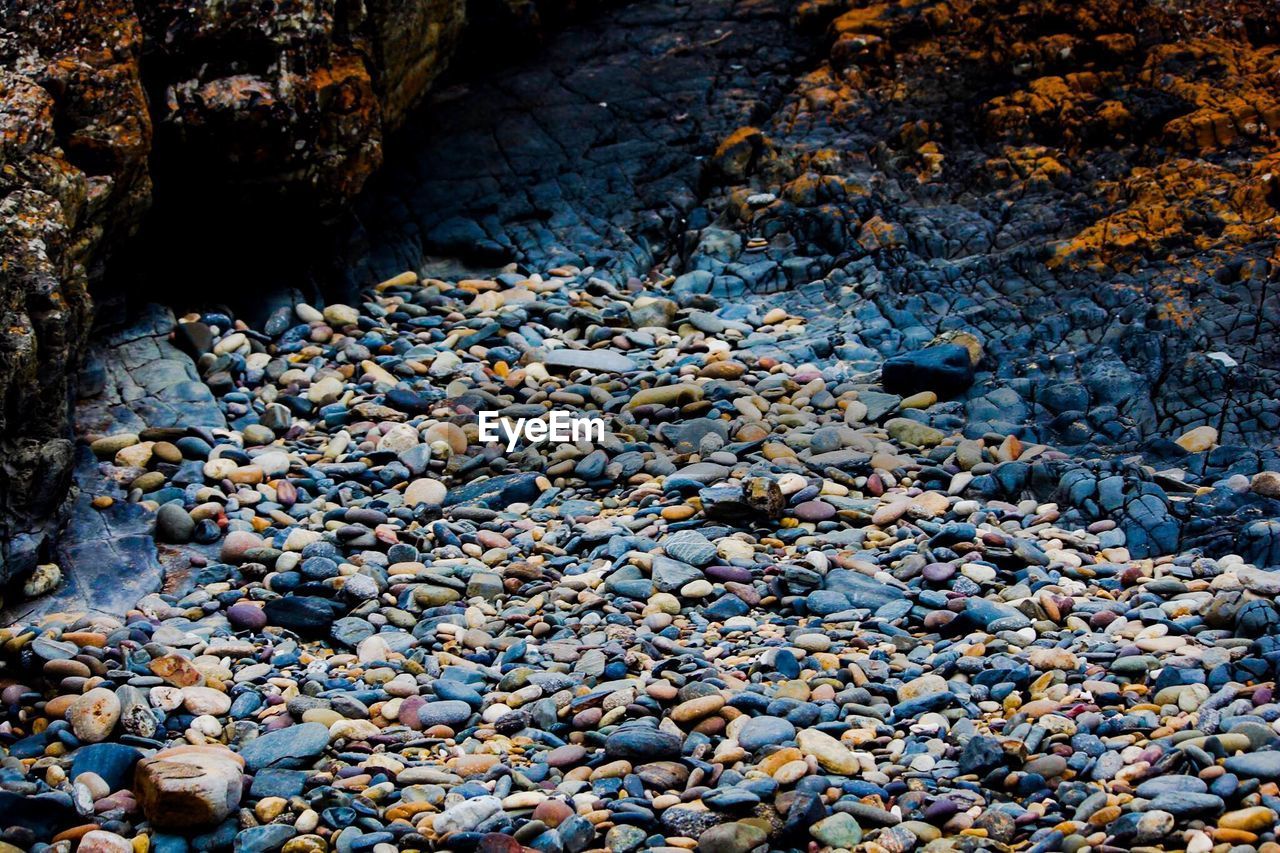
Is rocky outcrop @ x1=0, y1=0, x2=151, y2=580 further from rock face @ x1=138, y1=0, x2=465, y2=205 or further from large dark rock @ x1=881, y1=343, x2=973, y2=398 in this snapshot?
large dark rock @ x1=881, y1=343, x2=973, y2=398

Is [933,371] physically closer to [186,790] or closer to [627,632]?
[627,632]

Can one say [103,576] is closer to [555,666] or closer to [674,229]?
[555,666]

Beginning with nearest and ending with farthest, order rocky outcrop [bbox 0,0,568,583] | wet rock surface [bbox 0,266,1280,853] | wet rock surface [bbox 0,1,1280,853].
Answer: wet rock surface [bbox 0,266,1280,853] → wet rock surface [bbox 0,1,1280,853] → rocky outcrop [bbox 0,0,568,583]

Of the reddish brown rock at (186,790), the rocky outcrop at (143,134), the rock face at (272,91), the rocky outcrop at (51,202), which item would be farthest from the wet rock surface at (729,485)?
the rock face at (272,91)

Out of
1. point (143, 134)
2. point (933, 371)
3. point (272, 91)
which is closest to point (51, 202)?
point (143, 134)

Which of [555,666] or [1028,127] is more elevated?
[1028,127]

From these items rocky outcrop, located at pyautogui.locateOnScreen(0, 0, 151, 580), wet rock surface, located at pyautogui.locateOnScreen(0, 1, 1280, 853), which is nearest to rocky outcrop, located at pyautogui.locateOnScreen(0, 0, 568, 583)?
rocky outcrop, located at pyautogui.locateOnScreen(0, 0, 151, 580)

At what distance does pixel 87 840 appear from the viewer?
161 inches

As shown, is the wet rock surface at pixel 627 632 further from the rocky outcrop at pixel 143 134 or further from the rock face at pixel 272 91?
the rock face at pixel 272 91

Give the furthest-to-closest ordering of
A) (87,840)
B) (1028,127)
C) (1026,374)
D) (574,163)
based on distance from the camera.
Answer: (574,163) → (1028,127) → (1026,374) → (87,840)

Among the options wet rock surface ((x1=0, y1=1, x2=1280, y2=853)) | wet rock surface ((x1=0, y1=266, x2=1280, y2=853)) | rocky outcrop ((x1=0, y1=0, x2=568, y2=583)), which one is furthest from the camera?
rocky outcrop ((x1=0, y1=0, x2=568, y2=583))

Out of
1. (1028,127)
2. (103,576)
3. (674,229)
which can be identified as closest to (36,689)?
(103,576)

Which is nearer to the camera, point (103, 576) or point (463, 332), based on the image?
point (103, 576)

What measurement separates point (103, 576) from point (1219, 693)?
453 cm
